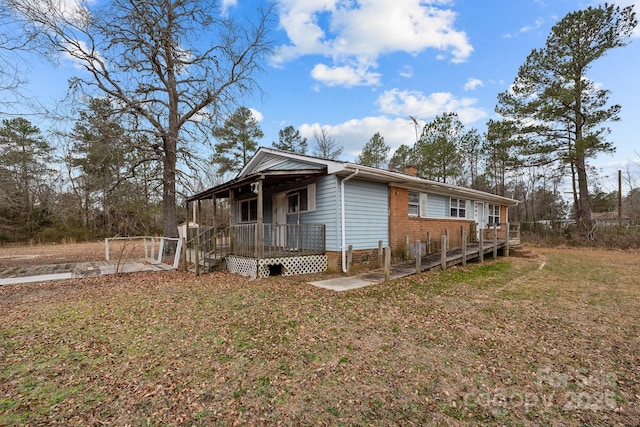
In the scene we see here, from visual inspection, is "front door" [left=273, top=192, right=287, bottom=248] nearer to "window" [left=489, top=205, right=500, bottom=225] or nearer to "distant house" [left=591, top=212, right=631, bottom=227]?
"window" [left=489, top=205, right=500, bottom=225]

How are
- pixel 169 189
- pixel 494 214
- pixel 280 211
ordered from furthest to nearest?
pixel 494 214
pixel 169 189
pixel 280 211

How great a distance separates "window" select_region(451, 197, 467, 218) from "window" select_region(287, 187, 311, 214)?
324 inches

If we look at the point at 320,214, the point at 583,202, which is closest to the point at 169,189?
the point at 320,214

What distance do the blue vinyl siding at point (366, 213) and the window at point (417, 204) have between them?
175 centimetres

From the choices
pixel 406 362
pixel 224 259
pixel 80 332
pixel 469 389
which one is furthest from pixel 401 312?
pixel 224 259

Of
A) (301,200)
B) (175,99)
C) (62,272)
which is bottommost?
(62,272)

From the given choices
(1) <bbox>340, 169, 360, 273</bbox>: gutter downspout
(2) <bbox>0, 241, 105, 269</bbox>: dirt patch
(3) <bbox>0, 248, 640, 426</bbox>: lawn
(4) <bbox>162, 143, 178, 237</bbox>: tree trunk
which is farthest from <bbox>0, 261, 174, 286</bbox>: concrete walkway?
(1) <bbox>340, 169, 360, 273</bbox>: gutter downspout

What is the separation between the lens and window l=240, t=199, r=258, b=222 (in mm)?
12898

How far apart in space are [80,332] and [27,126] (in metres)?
28.2

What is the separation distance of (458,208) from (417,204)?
412cm

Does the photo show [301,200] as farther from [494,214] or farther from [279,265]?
[494,214]

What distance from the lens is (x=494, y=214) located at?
19.0m

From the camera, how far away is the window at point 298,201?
416 inches

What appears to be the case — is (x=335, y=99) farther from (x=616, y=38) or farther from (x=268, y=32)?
(x=616, y=38)
